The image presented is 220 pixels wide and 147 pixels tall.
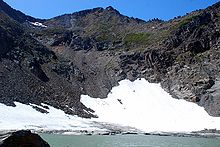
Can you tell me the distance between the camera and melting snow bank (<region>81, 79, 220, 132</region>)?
8000 centimetres

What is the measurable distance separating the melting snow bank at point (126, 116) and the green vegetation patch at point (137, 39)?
28.0m

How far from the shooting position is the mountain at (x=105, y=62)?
295 feet

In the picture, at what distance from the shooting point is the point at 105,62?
126438mm

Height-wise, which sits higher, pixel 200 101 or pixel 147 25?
pixel 147 25

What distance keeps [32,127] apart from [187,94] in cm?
4871

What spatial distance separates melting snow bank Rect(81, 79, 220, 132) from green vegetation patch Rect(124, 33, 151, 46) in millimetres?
29381

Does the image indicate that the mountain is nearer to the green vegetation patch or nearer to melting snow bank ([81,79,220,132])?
the green vegetation patch

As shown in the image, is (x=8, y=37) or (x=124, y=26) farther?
(x=124, y=26)

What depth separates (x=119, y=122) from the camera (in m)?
82.9

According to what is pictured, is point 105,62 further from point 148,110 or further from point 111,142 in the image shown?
point 111,142

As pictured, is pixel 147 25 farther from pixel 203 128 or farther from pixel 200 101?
pixel 203 128

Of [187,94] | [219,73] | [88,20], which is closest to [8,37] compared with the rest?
[187,94]

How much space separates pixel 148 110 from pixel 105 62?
3797cm

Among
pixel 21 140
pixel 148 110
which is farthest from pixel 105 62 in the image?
pixel 21 140
